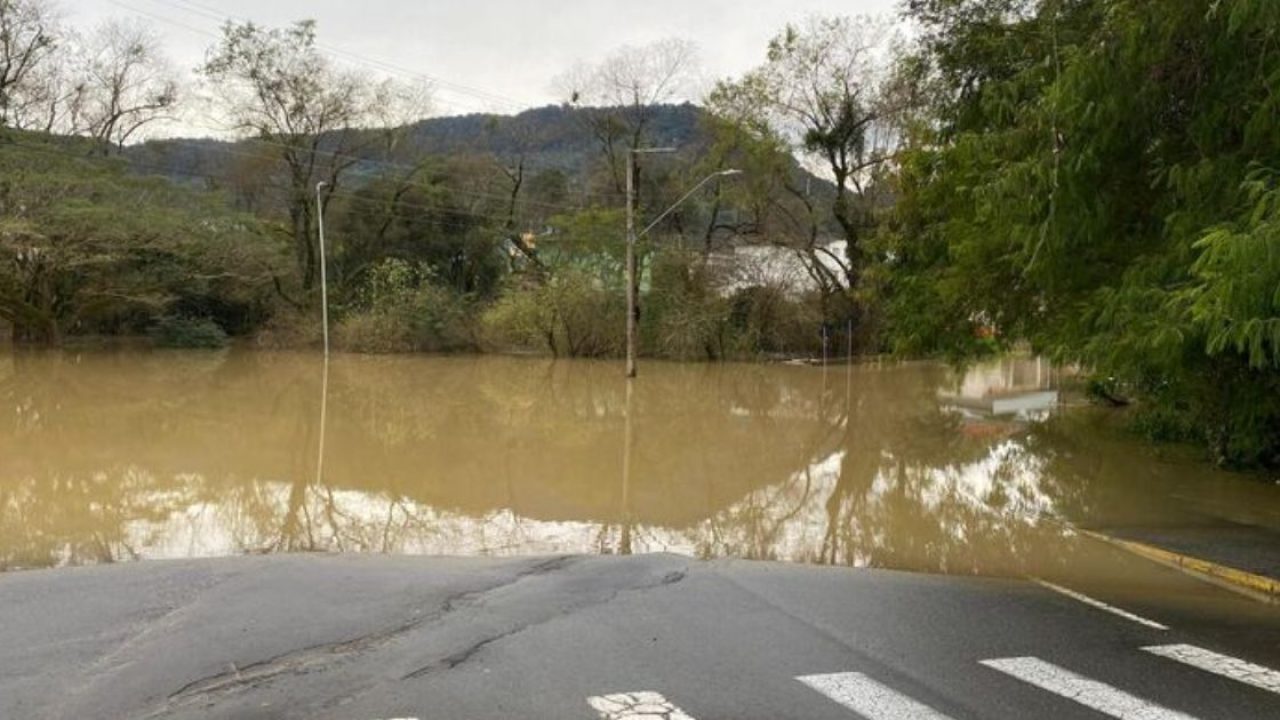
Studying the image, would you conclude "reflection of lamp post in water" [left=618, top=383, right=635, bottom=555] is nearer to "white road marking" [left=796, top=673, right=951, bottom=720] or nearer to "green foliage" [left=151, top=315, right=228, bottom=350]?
"white road marking" [left=796, top=673, right=951, bottom=720]

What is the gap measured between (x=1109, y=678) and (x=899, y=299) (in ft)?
49.3

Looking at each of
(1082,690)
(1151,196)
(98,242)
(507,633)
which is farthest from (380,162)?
(1082,690)

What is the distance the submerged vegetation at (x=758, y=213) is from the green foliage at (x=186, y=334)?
21 cm

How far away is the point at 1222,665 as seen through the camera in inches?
241

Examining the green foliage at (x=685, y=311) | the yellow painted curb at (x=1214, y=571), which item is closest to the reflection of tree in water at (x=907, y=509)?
the yellow painted curb at (x=1214, y=571)

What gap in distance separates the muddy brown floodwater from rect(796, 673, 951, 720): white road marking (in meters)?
4.50

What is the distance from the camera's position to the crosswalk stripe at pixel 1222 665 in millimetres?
5828

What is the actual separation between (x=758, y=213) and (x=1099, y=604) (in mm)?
40210

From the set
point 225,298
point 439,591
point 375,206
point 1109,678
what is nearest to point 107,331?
point 225,298

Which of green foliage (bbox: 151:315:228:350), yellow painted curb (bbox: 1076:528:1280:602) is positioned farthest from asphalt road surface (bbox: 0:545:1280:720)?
green foliage (bbox: 151:315:228:350)

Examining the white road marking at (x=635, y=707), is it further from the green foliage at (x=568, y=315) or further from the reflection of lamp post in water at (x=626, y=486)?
the green foliage at (x=568, y=315)

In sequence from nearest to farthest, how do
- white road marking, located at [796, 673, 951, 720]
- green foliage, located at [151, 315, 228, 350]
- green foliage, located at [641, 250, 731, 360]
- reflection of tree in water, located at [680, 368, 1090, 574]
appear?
white road marking, located at [796, 673, 951, 720], reflection of tree in water, located at [680, 368, 1090, 574], green foliage, located at [641, 250, 731, 360], green foliage, located at [151, 315, 228, 350]

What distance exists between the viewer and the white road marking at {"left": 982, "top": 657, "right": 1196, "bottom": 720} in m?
5.21

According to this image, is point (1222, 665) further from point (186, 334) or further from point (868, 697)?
point (186, 334)
